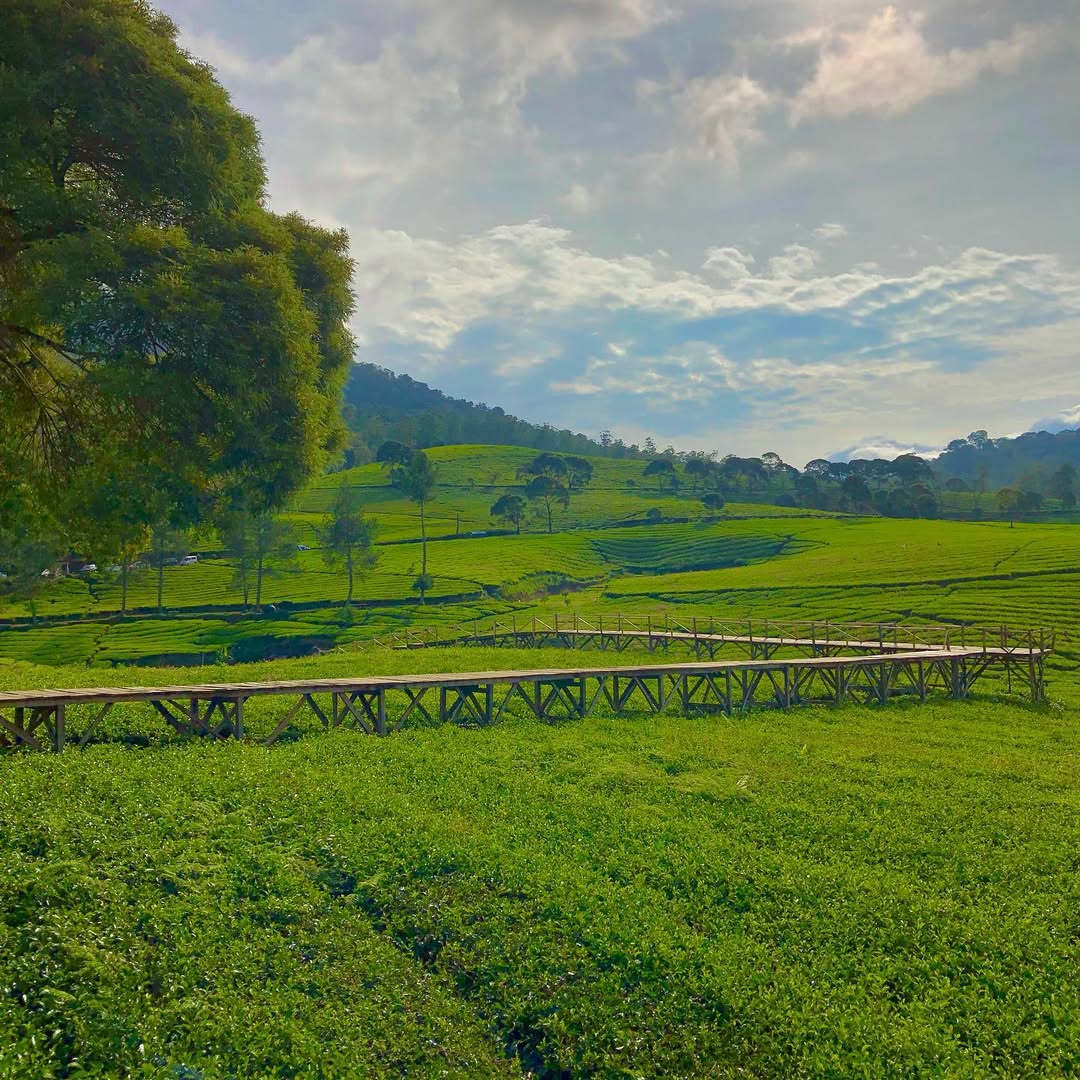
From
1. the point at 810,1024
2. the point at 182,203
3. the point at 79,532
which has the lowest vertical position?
the point at 810,1024

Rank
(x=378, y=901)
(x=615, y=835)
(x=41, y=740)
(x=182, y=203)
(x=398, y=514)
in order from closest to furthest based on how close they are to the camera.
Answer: (x=378, y=901) < (x=615, y=835) < (x=182, y=203) < (x=41, y=740) < (x=398, y=514)

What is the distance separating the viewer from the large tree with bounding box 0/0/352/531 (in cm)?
1370

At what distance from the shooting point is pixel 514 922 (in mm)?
11164

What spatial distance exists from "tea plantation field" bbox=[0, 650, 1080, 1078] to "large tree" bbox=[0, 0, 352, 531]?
6624 mm

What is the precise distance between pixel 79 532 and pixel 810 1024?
54.2 feet

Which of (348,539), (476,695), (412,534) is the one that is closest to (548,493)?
(412,534)

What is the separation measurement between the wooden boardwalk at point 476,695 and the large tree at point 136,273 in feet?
15.6

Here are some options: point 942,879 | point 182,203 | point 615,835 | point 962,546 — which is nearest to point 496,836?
point 615,835

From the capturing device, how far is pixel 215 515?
1867 centimetres

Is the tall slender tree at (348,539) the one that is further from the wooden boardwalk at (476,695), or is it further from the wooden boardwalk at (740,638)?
the wooden boardwalk at (476,695)

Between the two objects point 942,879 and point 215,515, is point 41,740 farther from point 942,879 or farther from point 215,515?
point 942,879

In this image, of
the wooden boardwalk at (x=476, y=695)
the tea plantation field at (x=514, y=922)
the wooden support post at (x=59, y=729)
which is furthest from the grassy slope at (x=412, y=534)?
the tea plantation field at (x=514, y=922)

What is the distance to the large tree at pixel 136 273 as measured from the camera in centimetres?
1370

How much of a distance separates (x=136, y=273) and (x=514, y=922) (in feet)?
43.0
